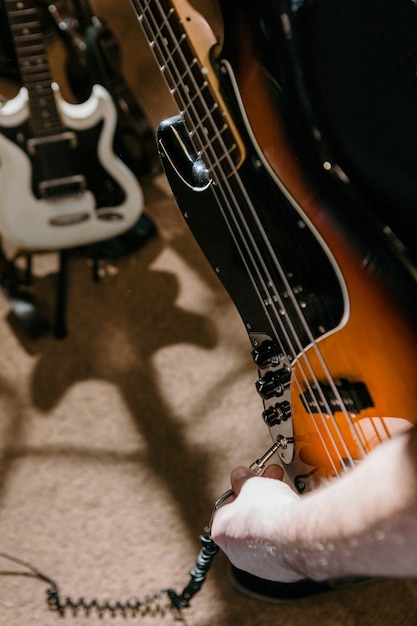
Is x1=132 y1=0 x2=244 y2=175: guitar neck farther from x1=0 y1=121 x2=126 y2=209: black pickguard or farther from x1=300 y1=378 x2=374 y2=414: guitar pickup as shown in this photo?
x1=0 y1=121 x2=126 y2=209: black pickguard

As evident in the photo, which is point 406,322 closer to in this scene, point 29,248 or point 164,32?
point 164,32

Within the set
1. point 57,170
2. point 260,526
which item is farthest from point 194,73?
point 57,170

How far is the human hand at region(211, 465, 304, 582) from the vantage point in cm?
52

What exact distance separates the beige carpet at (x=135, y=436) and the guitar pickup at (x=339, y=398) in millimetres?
403

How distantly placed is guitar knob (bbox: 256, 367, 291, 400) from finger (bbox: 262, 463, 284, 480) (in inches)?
3.2

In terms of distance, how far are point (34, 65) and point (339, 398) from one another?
2.87 ft

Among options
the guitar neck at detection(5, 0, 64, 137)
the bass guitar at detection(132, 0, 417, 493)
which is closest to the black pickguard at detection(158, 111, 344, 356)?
the bass guitar at detection(132, 0, 417, 493)

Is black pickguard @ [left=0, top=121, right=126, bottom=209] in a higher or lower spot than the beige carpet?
higher

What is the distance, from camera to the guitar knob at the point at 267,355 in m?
0.65

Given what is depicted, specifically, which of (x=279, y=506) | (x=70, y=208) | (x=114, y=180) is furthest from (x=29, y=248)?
(x=279, y=506)

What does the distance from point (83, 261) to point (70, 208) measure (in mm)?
258

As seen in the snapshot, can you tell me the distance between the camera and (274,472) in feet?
2.25

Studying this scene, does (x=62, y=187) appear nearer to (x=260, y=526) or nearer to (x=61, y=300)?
(x=61, y=300)

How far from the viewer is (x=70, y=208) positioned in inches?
52.3
